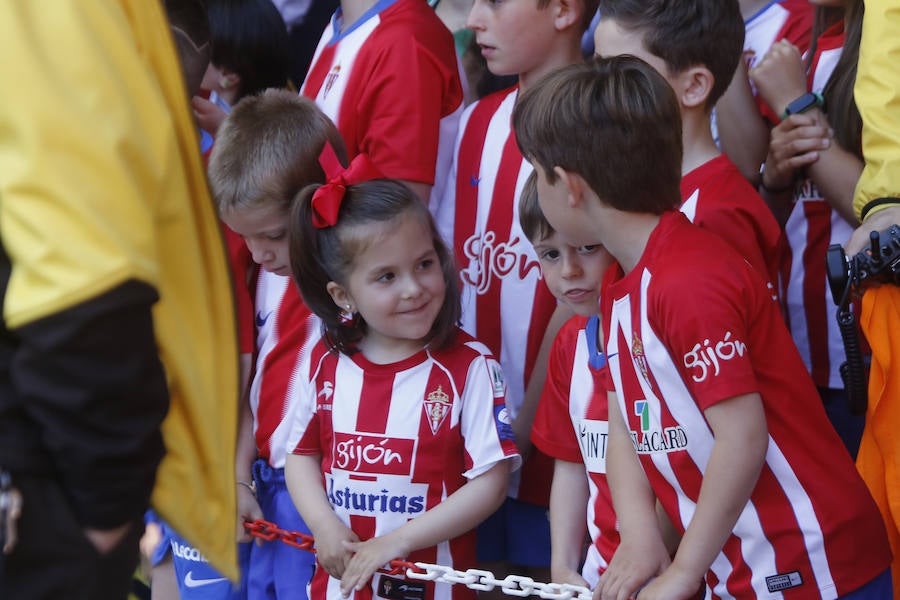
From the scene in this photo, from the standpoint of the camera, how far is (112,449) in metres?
1.52

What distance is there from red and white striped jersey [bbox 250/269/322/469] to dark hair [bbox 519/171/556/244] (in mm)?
655

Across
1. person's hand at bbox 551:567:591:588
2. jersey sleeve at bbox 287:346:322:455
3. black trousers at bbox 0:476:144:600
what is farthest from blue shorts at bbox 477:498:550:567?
black trousers at bbox 0:476:144:600

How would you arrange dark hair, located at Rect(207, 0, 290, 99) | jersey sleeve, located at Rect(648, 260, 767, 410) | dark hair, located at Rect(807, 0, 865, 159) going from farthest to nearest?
dark hair, located at Rect(207, 0, 290, 99) → dark hair, located at Rect(807, 0, 865, 159) → jersey sleeve, located at Rect(648, 260, 767, 410)

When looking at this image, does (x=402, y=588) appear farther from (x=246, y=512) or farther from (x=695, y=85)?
(x=695, y=85)

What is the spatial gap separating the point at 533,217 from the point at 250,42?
1.68 metres

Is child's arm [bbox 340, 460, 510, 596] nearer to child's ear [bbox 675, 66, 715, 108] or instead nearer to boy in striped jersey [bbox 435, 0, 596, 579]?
boy in striped jersey [bbox 435, 0, 596, 579]

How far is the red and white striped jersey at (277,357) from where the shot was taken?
122 inches

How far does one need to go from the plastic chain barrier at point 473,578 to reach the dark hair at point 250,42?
1769 millimetres

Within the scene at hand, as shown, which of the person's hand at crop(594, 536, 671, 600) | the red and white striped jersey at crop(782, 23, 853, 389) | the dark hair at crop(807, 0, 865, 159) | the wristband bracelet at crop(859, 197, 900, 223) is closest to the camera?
the person's hand at crop(594, 536, 671, 600)

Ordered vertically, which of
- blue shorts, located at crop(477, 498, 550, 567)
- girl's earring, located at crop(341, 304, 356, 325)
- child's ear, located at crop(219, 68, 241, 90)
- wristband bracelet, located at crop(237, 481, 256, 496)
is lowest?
blue shorts, located at crop(477, 498, 550, 567)

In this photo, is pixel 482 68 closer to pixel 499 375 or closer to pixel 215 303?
pixel 499 375

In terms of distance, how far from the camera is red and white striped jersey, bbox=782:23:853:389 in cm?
313

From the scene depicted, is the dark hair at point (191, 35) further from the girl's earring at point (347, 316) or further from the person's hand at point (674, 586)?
the person's hand at point (674, 586)

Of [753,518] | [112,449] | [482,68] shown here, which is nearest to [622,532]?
[753,518]
